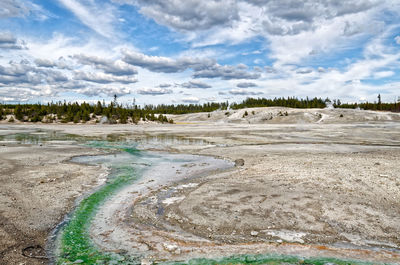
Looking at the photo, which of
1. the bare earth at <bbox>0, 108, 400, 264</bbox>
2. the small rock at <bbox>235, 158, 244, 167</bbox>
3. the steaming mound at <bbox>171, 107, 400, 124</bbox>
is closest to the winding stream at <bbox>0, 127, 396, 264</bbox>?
the bare earth at <bbox>0, 108, 400, 264</bbox>

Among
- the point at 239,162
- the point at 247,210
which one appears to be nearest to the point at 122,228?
the point at 247,210

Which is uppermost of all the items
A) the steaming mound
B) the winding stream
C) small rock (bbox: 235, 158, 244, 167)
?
the steaming mound

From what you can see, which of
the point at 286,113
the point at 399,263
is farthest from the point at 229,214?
the point at 286,113

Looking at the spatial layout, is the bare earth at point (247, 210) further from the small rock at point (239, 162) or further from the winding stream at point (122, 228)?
the small rock at point (239, 162)

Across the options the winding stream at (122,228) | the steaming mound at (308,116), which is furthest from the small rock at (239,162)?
the steaming mound at (308,116)

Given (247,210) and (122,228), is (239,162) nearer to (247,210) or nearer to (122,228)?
(247,210)

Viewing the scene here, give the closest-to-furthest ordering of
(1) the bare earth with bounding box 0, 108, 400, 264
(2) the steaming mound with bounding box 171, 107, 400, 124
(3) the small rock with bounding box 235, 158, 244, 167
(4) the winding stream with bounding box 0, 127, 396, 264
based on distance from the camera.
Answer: (4) the winding stream with bounding box 0, 127, 396, 264
(1) the bare earth with bounding box 0, 108, 400, 264
(3) the small rock with bounding box 235, 158, 244, 167
(2) the steaming mound with bounding box 171, 107, 400, 124

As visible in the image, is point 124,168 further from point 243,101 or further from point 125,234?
point 243,101

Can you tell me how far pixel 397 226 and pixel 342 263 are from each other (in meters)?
3.15

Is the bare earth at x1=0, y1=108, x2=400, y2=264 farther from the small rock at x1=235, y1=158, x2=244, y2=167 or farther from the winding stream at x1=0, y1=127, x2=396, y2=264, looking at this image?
the small rock at x1=235, y1=158, x2=244, y2=167

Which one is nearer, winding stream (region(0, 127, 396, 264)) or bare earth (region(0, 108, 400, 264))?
winding stream (region(0, 127, 396, 264))

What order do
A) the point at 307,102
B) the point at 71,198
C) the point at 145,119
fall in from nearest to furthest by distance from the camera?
the point at 71,198
the point at 145,119
the point at 307,102

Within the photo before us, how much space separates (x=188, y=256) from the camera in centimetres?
639

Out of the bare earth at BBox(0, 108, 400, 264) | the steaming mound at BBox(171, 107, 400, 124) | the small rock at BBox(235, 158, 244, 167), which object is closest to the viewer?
the bare earth at BBox(0, 108, 400, 264)
